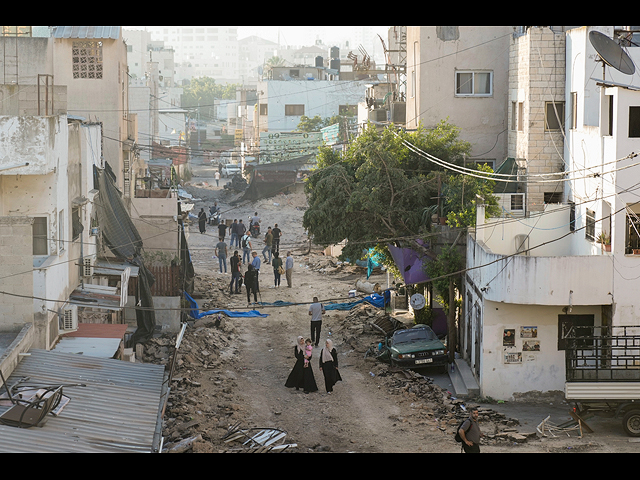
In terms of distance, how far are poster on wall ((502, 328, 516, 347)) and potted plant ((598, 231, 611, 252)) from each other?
246 centimetres

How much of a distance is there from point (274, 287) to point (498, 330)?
1263 centimetres

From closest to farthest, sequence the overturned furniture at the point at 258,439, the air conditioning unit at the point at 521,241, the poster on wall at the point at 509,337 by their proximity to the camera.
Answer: the overturned furniture at the point at 258,439 < the poster on wall at the point at 509,337 < the air conditioning unit at the point at 521,241

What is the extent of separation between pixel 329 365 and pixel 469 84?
13.3 metres

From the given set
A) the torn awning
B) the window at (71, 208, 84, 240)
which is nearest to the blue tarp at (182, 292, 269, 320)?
the torn awning

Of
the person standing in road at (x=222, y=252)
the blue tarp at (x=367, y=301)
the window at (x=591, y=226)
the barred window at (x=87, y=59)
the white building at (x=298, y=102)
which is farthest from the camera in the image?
the white building at (x=298, y=102)

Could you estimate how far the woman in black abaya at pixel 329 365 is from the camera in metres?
16.4

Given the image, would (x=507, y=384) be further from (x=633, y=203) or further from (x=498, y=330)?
(x=633, y=203)

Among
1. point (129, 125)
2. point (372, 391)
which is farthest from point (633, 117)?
point (129, 125)

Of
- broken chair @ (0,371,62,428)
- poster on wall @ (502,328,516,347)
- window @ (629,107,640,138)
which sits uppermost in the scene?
window @ (629,107,640,138)

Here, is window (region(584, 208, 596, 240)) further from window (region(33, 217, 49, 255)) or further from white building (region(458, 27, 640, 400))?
window (region(33, 217, 49, 255))

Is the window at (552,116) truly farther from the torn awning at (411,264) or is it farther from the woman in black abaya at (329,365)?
the woman in black abaya at (329,365)

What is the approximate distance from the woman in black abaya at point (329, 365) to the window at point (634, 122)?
24.4ft

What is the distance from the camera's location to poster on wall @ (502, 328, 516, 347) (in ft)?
51.7

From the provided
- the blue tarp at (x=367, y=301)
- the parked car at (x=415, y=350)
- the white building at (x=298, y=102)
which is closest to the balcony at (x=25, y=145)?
the parked car at (x=415, y=350)
